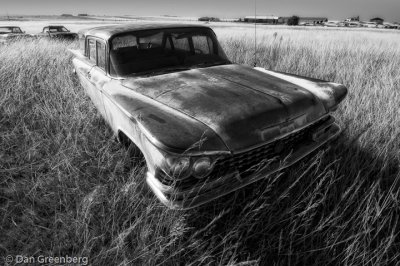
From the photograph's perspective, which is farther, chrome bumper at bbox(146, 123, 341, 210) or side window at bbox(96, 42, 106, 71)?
side window at bbox(96, 42, 106, 71)

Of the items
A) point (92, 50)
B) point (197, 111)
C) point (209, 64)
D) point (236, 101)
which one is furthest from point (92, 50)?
point (236, 101)

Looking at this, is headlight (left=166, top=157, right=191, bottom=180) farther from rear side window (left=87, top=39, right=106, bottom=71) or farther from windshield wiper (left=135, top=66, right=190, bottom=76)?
rear side window (left=87, top=39, right=106, bottom=71)

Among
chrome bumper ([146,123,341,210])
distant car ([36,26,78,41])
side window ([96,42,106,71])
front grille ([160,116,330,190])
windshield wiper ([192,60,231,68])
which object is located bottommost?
chrome bumper ([146,123,341,210])

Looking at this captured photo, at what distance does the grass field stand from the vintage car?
0.71ft

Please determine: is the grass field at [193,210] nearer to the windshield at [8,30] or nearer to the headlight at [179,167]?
the headlight at [179,167]

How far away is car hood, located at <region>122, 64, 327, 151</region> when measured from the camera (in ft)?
6.00

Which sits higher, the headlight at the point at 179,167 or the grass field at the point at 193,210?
the headlight at the point at 179,167

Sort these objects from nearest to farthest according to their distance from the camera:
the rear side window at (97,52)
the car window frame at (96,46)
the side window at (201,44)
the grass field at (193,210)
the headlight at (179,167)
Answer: the headlight at (179,167), the grass field at (193,210), the car window frame at (96,46), the rear side window at (97,52), the side window at (201,44)

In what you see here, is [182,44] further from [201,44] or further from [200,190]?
[200,190]

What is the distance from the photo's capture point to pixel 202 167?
1685mm

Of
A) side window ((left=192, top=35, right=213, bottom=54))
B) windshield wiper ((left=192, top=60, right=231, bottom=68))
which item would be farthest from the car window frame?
side window ((left=192, top=35, right=213, bottom=54))

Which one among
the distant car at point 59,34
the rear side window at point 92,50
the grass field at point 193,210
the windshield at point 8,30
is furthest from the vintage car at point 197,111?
the windshield at point 8,30

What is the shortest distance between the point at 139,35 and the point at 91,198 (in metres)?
1.83

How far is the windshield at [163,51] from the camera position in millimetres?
2758
